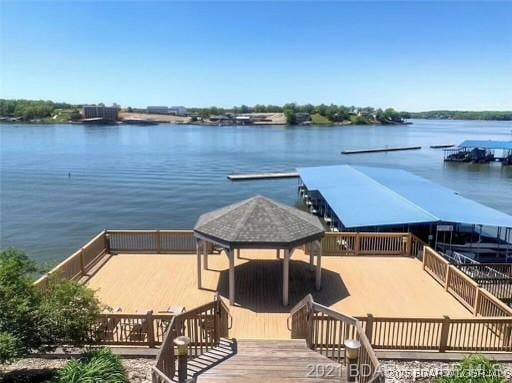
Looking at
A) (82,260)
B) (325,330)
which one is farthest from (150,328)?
(82,260)

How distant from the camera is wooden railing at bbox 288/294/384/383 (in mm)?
6762


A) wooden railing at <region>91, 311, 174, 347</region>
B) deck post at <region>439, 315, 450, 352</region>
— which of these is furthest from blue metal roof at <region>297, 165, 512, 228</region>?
wooden railing at <region>91, 311, 174, 347</region>

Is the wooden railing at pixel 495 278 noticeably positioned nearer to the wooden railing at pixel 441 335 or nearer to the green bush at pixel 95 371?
the wooden railing at pixel 441 335

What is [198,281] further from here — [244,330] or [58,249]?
[58,249]

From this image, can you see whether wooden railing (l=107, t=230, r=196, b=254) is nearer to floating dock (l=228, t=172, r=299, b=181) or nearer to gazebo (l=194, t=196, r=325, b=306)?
gazebo (l=194, t=196, r=325, b=306)

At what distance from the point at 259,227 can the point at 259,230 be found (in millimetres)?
131

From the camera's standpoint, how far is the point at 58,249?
2177 centimetres

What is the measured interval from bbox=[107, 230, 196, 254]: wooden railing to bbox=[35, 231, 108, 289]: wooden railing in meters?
0.43

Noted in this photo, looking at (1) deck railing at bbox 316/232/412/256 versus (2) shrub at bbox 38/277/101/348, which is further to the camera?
(1) deck railing at bbox 316/232/412/256

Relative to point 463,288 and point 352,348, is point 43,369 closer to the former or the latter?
point 352,348

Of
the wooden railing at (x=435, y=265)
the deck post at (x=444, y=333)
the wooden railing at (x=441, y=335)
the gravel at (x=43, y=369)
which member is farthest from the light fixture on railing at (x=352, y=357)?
the wooden railing at (x=435, y=265)

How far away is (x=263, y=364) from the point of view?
22.7 ft

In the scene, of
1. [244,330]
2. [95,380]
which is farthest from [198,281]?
[95,380]

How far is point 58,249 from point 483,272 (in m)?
20.5
